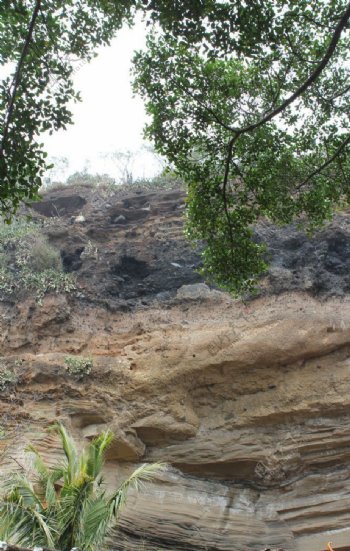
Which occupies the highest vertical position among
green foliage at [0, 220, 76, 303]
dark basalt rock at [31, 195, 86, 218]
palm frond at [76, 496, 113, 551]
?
dark basalt rock at [31, 195, 86, 218]

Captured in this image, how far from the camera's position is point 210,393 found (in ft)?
42.2

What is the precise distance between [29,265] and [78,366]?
4351 mm

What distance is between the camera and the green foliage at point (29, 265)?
15.0 metres

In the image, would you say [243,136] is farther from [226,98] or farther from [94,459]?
[94,459]

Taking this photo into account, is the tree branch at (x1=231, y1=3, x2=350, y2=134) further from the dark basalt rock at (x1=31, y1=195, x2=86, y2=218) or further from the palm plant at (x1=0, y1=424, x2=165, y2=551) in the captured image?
the dark basalt rock at (x1=31, y1=195, x2=86, y2=218)

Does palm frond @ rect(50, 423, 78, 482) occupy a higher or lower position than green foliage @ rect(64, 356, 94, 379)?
lower

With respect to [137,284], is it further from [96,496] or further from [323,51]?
[323,51]

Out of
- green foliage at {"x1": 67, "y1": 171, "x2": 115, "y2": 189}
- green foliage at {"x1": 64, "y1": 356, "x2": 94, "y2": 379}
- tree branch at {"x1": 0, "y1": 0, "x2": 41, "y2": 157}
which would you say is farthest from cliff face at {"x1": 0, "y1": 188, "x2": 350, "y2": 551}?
tree branch at {"x1": 0, "y1": 0, "x2": 41, "y2": 157}

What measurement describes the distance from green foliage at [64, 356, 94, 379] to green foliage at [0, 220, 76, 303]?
2.61 metres

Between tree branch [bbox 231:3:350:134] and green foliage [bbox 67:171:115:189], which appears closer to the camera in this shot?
tree branch [bbox 231:3:350:134]

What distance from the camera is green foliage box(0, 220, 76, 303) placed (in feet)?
49.3

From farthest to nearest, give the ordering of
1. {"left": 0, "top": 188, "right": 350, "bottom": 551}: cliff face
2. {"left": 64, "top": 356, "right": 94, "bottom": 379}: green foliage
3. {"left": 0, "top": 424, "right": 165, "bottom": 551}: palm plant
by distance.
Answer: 1. {"left": 64, "top": 356, "right": 94, "bottom": 379}: green foliage
2. {"left": 0, "top": 188, "right": 350, "bottom": 551}: cliff face
3. {"left": 0, "top": 424, "right": 165, "bottom": 551}: palm plant

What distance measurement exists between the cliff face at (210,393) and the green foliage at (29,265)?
A: 0.44 meters

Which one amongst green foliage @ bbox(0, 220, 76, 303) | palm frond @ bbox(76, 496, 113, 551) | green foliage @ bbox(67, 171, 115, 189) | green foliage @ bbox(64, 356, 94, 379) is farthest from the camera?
green foliage @ bbox(67, 171, 115, 189)
